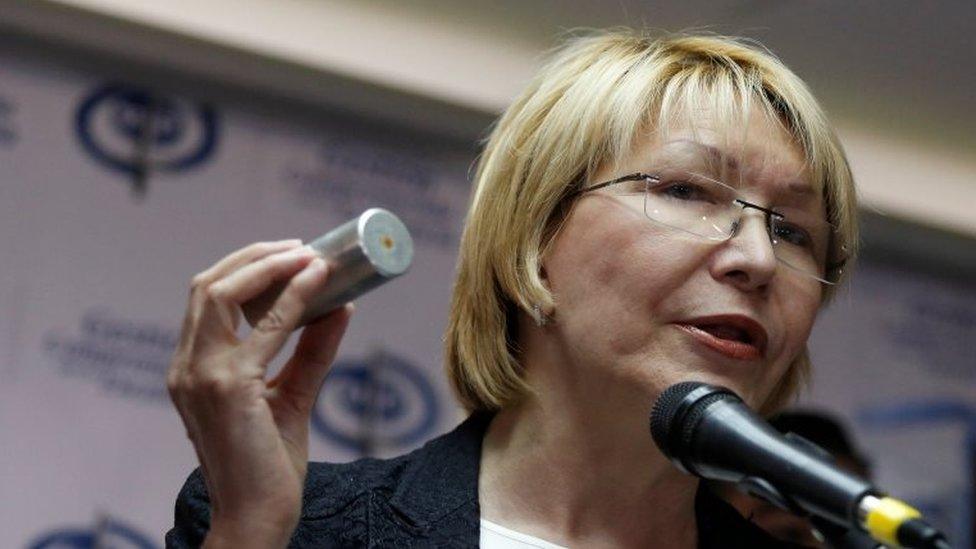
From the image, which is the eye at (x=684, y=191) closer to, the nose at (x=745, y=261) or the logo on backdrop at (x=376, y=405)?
the nose at (x=745, y=261)

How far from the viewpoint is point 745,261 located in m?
1.66

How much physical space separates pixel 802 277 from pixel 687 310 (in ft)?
0.63

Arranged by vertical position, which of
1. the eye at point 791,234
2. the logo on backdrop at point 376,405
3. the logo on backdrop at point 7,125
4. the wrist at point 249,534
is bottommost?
the logo on backdrop at point 376,405

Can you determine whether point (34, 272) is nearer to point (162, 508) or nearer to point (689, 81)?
point (162, 508)

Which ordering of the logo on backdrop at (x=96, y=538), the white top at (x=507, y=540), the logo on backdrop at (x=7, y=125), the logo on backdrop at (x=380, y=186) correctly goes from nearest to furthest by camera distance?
the white top at (x=507, y=540) < the logo on backdrop at (x=96, y=538) < the logo on backdrop at (x=7, y=125) < the logo on backdrop at (x=380, y=186)

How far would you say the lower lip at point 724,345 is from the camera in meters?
1.64

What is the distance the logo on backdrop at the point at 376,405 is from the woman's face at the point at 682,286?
1.72 meters

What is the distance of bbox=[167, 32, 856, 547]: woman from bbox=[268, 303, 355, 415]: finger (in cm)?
17

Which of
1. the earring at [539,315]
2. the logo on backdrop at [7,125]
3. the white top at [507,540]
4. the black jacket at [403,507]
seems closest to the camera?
the black jacket at [403,507]

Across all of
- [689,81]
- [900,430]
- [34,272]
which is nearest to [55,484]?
[34,272]

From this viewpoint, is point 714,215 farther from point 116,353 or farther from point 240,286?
point 116,353

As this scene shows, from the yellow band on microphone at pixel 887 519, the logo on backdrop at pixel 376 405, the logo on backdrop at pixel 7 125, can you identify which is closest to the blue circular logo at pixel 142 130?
the logo on backdrop at pixel 7 125

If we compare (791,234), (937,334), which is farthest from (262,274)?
(937,334)

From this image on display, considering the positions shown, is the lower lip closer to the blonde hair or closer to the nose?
the nose
